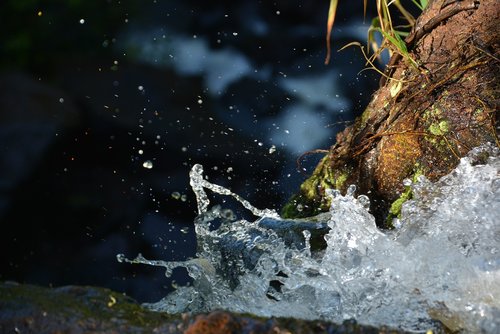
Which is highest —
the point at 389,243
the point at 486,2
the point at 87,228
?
the point at 486,2

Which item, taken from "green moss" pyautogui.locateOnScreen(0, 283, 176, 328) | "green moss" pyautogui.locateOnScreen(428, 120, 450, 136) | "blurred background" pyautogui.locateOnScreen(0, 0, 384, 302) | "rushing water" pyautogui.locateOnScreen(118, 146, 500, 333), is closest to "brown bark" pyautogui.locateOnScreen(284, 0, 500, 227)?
"green moss" pyautogui.locateOnScreen(428, 120, 450, 136)

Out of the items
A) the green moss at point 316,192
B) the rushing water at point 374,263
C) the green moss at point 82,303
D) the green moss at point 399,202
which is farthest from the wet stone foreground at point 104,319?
the green moss at point 316,192

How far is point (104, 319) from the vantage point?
4.70ft

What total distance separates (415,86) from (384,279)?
856 millimetres

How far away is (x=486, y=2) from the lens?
7.48ft

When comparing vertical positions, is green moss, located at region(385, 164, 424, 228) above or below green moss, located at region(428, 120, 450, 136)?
below

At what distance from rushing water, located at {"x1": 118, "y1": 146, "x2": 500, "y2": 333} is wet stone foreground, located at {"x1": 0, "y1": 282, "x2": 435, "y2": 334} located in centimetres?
38

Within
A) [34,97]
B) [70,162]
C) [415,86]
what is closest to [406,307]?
[415,86]

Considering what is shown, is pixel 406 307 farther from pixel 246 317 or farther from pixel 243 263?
pixel 243 263

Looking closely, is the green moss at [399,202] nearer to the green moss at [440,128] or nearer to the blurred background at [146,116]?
the green moss at [440,128]

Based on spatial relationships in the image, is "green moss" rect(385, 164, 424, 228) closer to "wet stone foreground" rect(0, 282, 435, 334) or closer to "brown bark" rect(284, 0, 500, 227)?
"brown bark" rect(284, 0, 500, 227)

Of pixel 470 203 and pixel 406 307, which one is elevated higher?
pixel 470 203

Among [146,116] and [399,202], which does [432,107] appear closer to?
[399,202]

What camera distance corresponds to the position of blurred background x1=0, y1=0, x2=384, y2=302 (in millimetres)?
3271
